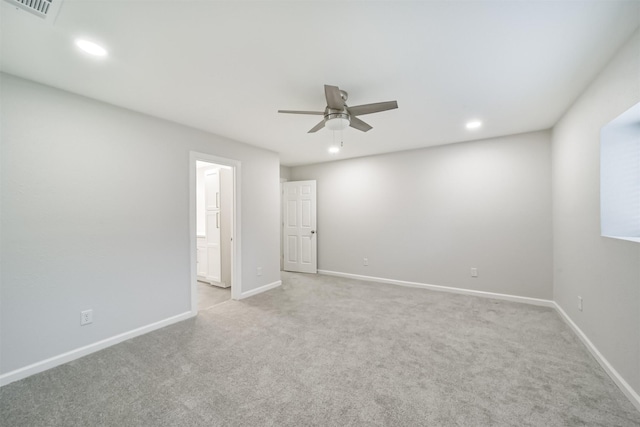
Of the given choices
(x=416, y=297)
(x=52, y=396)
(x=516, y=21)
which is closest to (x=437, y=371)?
(x=416, y=297)

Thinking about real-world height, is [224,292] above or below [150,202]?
below

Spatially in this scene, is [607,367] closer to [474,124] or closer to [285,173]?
[474,124]

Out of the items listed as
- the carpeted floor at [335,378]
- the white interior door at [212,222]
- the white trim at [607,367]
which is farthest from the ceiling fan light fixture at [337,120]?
the white interior door at [212,222]

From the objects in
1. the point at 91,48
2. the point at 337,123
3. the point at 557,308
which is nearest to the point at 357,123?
the point at 337,123

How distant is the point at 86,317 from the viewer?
2402 millimetres

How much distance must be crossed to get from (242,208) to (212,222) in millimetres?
1008

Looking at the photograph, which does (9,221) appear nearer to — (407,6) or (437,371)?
(407,6)

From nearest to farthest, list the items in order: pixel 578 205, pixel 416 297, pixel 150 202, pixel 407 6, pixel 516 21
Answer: pixel 407 6 < pixel 516 21 < pixel 578 205 < pixel 150 202 < pixel 416 297

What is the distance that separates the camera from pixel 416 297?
3.98 m

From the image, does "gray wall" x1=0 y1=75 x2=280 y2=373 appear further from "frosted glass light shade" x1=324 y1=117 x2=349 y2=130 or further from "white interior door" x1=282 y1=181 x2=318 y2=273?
"white interior door" x1=282 y1=181 x2=318 y2=273

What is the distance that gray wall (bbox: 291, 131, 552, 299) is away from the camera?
367 cm

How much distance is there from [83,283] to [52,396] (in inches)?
35.6

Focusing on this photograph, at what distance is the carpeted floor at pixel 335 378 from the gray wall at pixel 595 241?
0.30 m

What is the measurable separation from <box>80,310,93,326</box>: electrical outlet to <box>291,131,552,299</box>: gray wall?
3917 mm
